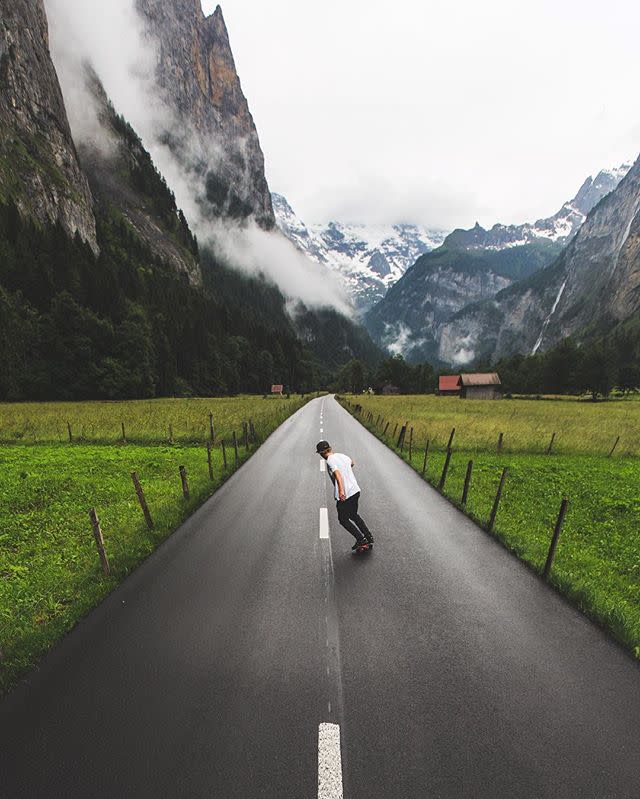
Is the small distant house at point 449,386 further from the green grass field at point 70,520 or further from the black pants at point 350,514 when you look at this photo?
the black pants at point 350,514

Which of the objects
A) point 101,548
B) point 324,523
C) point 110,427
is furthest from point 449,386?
point 101,548

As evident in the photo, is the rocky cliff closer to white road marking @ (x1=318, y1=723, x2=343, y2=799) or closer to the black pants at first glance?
the black pants

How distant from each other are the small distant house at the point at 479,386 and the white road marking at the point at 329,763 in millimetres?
100901

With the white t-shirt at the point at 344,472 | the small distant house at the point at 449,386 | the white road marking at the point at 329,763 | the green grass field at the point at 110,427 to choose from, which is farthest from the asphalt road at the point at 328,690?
the small distant house at the point at 449,386

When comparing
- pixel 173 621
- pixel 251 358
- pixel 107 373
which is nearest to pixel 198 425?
pixel 173 621

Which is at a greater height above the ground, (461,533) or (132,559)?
(461,533)

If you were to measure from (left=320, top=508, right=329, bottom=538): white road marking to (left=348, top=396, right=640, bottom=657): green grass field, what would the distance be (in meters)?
3.92

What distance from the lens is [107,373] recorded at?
58656mm

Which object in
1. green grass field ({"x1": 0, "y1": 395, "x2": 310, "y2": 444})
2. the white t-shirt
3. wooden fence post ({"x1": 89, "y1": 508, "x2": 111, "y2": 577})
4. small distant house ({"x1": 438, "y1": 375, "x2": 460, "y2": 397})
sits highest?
small distant house ({"x1": 438, "y1": 375, "x2": 460, "y2": 397})

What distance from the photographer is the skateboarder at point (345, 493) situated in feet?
27.6

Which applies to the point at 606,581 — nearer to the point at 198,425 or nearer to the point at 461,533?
the point at 461,533

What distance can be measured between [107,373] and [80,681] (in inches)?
2398

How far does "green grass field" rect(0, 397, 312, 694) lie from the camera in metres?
6.24

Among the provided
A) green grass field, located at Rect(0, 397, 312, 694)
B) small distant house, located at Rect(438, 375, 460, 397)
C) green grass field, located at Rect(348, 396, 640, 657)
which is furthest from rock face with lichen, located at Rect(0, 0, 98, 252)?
small distant house, located at Rect(438, 375, 460, 397)
